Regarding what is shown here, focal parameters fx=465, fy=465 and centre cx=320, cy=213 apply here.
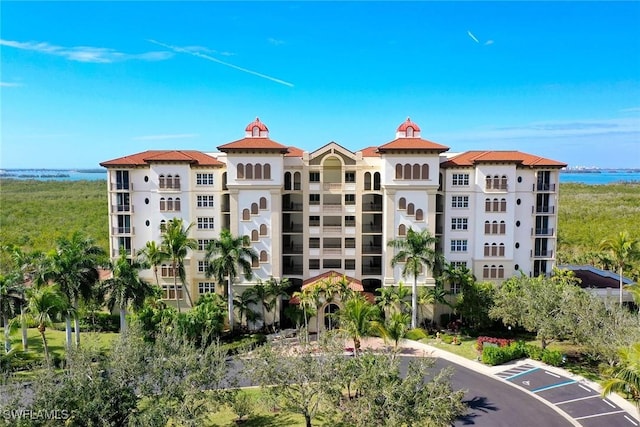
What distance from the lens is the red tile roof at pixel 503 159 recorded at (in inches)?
1802

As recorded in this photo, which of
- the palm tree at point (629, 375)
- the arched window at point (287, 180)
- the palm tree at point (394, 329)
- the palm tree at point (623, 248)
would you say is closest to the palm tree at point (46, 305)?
the palm tree at point (394, 329)

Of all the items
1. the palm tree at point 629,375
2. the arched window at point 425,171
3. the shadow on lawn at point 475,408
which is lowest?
the shadow on lawn at point 475,408

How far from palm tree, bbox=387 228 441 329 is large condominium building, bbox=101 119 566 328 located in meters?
2.18

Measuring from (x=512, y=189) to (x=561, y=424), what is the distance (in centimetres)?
2478

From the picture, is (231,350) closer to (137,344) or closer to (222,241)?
(222,241)

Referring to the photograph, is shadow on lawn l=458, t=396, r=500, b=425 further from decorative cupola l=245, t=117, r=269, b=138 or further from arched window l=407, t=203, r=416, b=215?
decorative cupola l=245, t=117, r=269, b=138

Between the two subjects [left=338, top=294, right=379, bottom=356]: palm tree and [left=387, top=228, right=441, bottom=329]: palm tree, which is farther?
[left=387, top=228, right=441, bottom=329]: palm tree

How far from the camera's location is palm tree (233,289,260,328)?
141 ft

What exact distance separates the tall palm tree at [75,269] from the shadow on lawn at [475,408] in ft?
88.3

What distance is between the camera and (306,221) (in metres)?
47.4

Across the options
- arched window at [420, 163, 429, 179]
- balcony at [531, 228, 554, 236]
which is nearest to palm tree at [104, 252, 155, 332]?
arched window at [420, 163, 429, 179]

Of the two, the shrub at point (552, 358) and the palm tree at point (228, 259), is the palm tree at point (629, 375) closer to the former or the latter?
the shrub at point (552, 358)

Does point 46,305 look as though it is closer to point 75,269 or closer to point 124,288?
point 75,269

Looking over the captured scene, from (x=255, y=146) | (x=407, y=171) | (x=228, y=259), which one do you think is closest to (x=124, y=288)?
(x=228, y=259)
